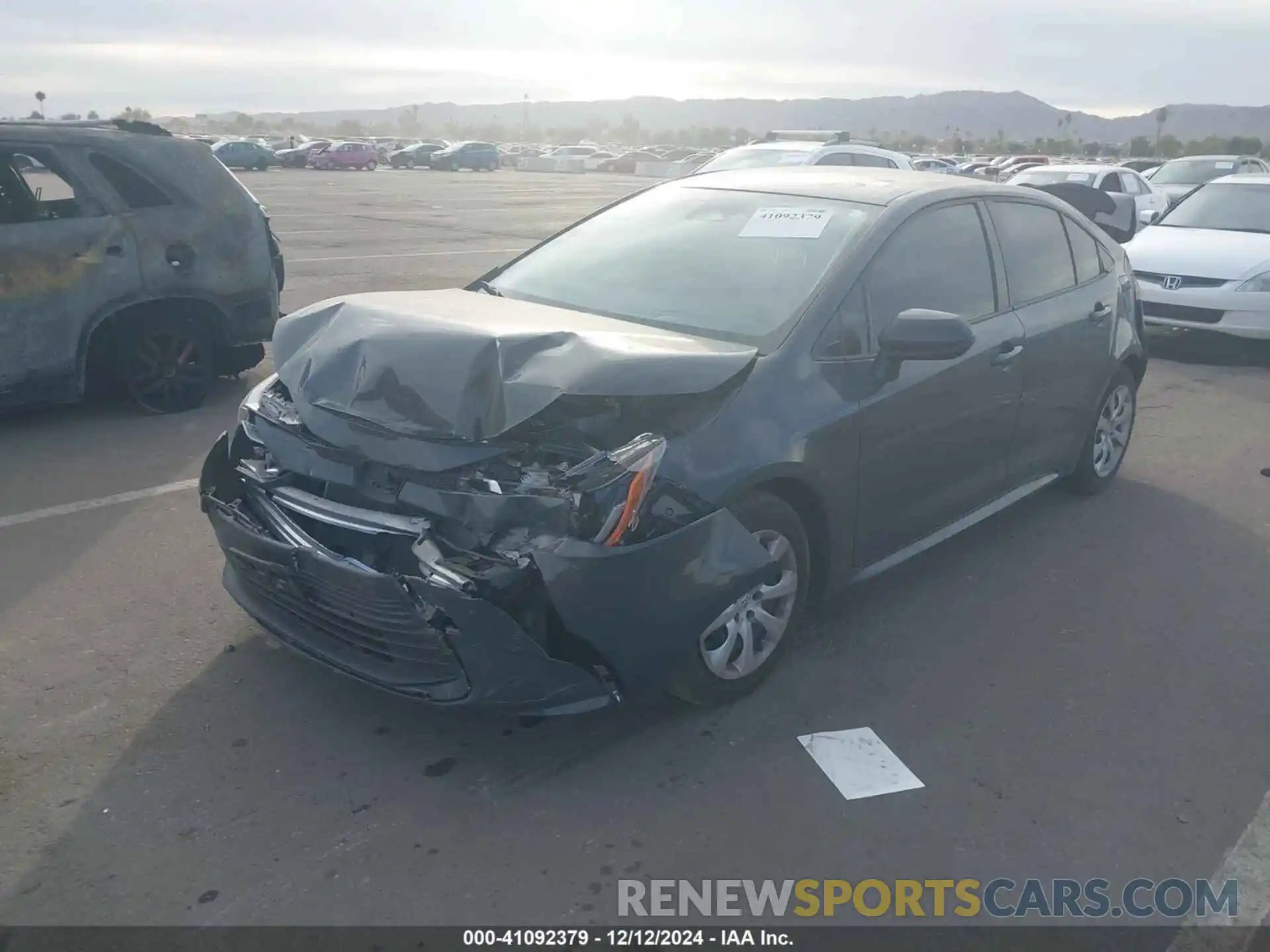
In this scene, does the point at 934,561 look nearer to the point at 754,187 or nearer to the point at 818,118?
the point at 754,187

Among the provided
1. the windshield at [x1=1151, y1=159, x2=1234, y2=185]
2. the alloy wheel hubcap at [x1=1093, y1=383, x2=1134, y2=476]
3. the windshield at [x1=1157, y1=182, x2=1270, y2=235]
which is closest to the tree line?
the windshield at [x1=1151, y1=159, x2=1234, y2=185]

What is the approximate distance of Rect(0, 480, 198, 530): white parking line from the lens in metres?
5.35

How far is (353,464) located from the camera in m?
3.47

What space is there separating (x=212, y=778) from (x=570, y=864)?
3.76ft

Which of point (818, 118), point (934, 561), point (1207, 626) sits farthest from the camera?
point (818, 118)

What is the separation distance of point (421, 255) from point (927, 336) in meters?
12.3

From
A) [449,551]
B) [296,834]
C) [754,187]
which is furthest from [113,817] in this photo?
[754,187]

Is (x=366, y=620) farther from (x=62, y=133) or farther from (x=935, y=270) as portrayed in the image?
(x=62, y=133)

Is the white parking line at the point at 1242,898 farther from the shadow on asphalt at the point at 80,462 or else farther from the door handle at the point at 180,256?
the door handle at the point at 180,256

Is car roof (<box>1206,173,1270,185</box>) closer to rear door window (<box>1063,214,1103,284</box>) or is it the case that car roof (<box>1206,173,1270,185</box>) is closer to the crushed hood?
rear door window (<box>1063,214,1103,284</box>)

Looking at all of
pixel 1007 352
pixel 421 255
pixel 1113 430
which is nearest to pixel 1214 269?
pixel 1113 430

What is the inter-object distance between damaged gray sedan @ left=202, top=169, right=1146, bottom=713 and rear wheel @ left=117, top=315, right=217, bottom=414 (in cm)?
305

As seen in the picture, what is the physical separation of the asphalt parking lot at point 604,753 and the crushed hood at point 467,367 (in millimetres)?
1029

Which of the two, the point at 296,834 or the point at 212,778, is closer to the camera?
the point at 296,834
